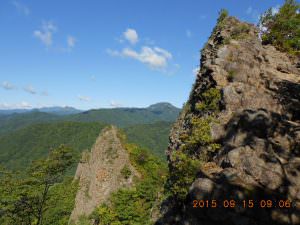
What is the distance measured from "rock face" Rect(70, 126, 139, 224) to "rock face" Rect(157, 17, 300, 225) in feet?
26.5

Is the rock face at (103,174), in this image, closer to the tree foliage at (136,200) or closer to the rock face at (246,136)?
the tree foliage at (136,200)

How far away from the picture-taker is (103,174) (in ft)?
87.5

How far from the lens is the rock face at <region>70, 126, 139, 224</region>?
2559 centimetres

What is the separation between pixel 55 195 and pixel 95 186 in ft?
44.3

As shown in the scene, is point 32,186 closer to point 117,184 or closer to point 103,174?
point 103,174

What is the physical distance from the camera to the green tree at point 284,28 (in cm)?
2139

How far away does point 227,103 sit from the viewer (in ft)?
52.9

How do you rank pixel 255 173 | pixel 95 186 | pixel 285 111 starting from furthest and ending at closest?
pixel 95 186 < pixel 285 111 < pixel 255 173

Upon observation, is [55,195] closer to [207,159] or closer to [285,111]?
[207,159]

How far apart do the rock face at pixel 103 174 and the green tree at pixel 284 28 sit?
15942mm

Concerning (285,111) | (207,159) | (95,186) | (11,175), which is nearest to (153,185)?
(95,186)
